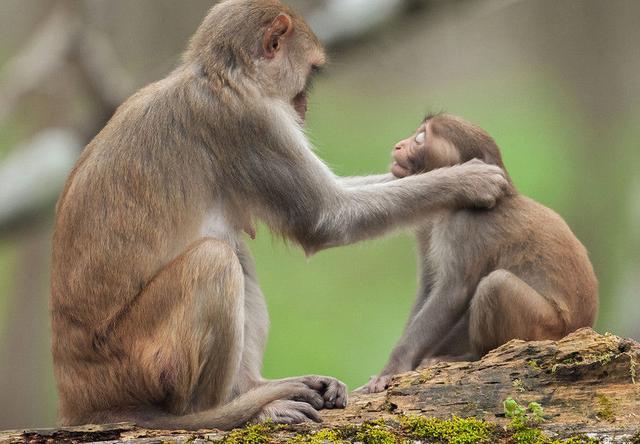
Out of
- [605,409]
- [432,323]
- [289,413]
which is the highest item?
[432,323]

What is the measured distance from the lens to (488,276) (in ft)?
22.6

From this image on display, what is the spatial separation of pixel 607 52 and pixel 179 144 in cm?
983

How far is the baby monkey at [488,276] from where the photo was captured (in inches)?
268

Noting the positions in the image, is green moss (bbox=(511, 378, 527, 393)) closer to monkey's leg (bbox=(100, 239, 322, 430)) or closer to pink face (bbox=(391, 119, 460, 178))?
monkey's leg (bbox=(100, 239, 322, 430))

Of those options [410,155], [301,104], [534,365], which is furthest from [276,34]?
[534,365]

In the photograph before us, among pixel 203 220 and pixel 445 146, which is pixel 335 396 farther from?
pixel 445 146

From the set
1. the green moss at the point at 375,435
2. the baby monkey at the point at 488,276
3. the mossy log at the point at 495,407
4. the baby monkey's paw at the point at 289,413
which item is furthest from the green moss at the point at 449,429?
the baby monkey at the point at 488,276

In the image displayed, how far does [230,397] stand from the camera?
6020 mm

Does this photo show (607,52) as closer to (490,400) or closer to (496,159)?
(496,159)

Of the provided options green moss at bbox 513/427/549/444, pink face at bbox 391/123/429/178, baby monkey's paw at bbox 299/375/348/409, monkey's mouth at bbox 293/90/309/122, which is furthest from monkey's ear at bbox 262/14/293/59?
green moss at bbox 513/427/549/444

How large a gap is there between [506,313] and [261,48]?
2524 mm

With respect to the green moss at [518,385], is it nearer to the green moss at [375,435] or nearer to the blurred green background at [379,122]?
the green moss at [375,435]

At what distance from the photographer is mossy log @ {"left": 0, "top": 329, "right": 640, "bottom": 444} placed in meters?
5.38

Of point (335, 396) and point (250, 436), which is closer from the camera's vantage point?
→ point (250, 436)
